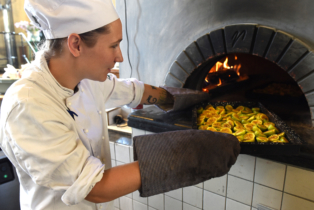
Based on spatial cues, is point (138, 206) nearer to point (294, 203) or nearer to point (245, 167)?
point (245, 167)

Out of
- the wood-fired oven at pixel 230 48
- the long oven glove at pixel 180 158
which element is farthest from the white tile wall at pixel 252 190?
the long oven glove at pixel 180 158

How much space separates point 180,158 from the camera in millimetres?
798

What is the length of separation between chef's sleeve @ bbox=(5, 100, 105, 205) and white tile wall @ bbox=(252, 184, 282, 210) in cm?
88

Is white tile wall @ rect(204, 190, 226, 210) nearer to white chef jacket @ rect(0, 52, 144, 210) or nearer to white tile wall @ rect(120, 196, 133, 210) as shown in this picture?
white tile wall @ rect(120, 196, 133, 210)

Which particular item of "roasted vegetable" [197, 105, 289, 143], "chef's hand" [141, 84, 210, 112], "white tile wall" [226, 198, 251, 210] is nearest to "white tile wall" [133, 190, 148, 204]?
"white tile wall" [226, 198, 251, 210]

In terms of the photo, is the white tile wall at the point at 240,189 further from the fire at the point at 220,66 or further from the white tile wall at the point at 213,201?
the fire at the point at 220,66

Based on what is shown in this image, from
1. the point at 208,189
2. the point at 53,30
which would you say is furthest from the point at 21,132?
the point at 208,189

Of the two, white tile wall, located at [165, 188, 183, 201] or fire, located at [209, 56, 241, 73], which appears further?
fire, located at [209, 56, 241, 73]

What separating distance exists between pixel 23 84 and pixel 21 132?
0.62 ft

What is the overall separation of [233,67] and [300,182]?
126cm

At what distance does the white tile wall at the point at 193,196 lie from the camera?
1403 millimetres

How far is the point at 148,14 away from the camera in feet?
5.79

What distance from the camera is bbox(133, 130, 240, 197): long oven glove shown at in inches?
30.7

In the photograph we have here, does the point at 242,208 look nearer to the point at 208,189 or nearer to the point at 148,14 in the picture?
the point at 208,189
